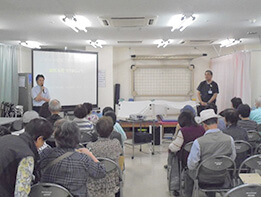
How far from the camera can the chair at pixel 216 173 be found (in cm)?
257

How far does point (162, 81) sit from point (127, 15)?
15.1ft

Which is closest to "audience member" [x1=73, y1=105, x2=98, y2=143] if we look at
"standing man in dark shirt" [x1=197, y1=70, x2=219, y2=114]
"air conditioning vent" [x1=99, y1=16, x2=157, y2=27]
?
"air conditioning vent" [x1=99, y1=16, x2=157, y2=27]

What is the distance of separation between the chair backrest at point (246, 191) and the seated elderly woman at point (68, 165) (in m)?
0.98

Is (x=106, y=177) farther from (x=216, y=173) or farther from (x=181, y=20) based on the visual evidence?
(x=181, y=20)

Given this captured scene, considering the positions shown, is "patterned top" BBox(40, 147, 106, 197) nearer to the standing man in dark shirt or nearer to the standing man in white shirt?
the standing man in white shirt

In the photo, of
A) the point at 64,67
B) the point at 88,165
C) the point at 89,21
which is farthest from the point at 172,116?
the point at 88,165

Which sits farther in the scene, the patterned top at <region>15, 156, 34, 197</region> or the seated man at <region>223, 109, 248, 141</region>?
the seated man at <region>223, 109, 248, 141</region>

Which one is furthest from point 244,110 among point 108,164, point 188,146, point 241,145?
point 108,164

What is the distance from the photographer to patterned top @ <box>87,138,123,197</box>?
2537 millimetres

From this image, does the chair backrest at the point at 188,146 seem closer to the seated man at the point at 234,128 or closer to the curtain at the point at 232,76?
the seated man at the point at 234,128

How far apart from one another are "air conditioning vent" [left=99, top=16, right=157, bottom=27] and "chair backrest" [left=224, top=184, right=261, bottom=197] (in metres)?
3.48

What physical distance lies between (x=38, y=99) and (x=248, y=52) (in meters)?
5.17

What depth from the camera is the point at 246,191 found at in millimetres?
1847

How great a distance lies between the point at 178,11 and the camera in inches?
170
